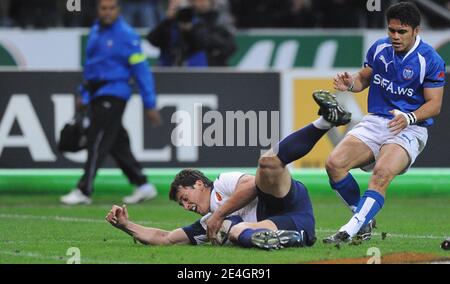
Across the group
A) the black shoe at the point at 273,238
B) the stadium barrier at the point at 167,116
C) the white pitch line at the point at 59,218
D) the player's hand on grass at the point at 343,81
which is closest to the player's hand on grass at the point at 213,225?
the black shoe at the point at 273,238

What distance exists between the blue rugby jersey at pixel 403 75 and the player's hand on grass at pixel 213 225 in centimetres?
201

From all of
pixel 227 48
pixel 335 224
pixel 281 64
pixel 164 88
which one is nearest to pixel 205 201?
pixel 335 224

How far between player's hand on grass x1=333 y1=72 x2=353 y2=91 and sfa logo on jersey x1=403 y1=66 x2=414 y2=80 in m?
0.48

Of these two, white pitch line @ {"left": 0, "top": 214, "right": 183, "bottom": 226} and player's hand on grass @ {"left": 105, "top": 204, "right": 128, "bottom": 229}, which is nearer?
player's hand on grass @ {"left": 105, "top": 204, "right": 128, "bottom": 229}

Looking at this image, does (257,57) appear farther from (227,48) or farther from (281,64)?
(227,48)

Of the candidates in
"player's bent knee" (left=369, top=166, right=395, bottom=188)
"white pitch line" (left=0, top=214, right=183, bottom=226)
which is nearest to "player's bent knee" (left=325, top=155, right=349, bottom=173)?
"player's bent knee" (left=369, top=166, right=395, bottom=188)

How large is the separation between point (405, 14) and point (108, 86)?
5660 mm

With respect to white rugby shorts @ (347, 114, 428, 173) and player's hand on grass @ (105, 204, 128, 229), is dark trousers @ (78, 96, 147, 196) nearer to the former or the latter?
white rugby shorts @ (347, 114, 428, 173)

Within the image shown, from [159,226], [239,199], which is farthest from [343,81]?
[159,226]

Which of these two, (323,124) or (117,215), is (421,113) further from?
(117,215)

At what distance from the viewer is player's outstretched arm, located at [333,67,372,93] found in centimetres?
1090

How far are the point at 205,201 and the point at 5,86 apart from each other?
6675 millimetres

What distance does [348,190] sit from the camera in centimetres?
1112

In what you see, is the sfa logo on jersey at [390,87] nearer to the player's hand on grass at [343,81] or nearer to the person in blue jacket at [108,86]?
the player's hand on grass at [343,81]
